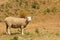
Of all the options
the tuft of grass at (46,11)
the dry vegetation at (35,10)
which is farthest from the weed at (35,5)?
the tuft of grass at (46,11)

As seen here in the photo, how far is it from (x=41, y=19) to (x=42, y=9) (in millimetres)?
2305

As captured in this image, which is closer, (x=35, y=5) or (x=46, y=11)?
(x=46, y=11)

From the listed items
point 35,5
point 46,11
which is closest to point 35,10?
point 35,5

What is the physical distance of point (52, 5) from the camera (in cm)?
2605

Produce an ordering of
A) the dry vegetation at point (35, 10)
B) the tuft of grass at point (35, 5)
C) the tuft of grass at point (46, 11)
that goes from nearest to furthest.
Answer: the dry vegetation at point (35, 10)
the tuft of grass at point (46, 11)
the tuft of grass at point (35, 5)

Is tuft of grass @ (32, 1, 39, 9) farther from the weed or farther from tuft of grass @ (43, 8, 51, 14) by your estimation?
tuft of grass @ (43, 8, 51, 14)

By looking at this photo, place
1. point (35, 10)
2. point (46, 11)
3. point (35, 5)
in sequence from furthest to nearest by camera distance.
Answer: point (35, 5) → point (35, 10) → point (46, 11)

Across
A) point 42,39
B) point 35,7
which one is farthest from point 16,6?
point 42,39

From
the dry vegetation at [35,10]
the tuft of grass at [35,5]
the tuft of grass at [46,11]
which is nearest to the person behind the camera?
the dry vegetation at [35,10]

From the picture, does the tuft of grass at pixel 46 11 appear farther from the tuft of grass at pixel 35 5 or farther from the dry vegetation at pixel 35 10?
the tuft of grass at pixel 35 5

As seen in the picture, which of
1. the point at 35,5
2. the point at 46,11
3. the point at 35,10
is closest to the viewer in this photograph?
the point at 46,11

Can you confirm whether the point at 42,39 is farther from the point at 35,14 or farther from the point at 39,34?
the point at 35,14

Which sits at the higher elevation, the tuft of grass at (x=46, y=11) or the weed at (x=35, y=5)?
the weed at (x=35, y=5)

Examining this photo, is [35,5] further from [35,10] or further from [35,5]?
[35,10]
